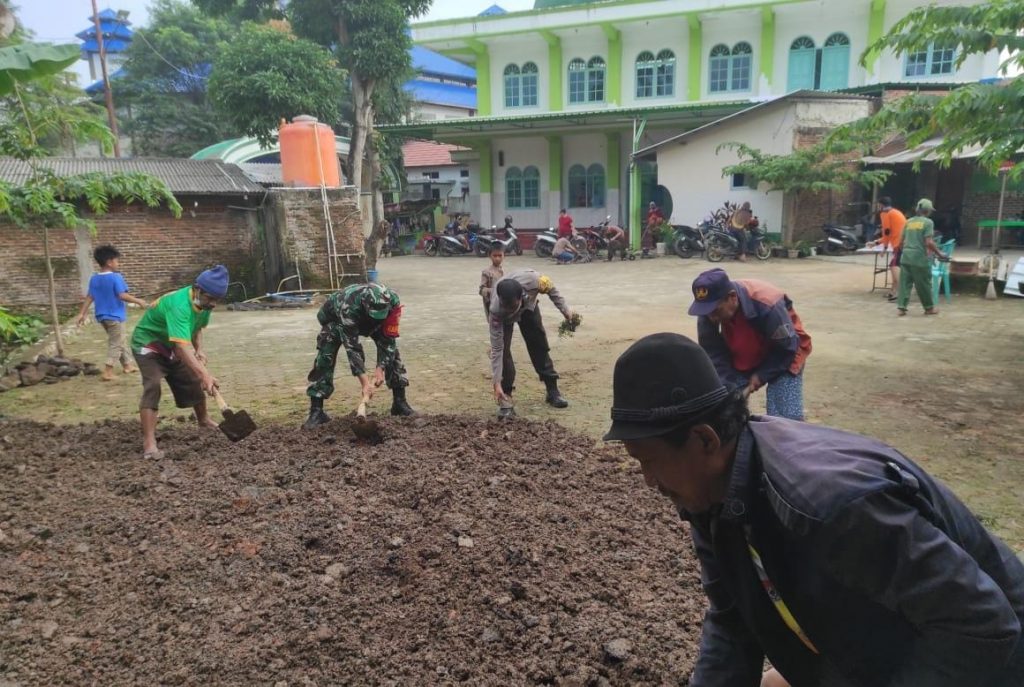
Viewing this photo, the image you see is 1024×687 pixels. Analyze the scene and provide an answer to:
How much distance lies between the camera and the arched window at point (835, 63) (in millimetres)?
23625

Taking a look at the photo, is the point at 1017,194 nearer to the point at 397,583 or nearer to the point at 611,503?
the point at 611,503

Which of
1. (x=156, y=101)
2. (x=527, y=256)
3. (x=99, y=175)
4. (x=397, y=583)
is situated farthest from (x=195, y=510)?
(x=156, y=101)

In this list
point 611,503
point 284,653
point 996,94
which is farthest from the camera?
point 996,94

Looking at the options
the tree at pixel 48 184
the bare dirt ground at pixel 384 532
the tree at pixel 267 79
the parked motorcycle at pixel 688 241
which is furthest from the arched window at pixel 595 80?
the bare dirt ground at pixel 384 532

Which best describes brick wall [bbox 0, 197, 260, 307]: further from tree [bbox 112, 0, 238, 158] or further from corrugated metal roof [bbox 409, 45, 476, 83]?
corrugated metal roof [bbox 409, 45, 476, 83]

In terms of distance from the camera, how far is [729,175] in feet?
63.5

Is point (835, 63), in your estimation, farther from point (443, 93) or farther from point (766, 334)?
point (766, 334)

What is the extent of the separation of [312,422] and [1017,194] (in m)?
18.9

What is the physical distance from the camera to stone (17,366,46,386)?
743 cm

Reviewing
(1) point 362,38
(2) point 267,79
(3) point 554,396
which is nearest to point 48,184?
(3) point 554,396

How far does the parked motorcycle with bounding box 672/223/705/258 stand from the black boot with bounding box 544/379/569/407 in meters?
13.9

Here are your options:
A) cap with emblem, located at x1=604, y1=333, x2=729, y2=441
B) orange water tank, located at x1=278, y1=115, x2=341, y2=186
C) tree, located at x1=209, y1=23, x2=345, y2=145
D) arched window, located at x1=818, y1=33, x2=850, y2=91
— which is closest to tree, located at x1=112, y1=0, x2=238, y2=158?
tree, located at x1=209, y1=23, x2=345, y2=145

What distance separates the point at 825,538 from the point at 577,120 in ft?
70.1

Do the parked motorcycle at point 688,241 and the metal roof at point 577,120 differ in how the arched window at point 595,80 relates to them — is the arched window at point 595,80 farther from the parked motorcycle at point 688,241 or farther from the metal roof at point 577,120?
the parked motorcycle at point 688,241
